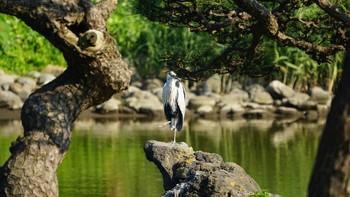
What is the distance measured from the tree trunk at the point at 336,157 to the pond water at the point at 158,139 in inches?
299

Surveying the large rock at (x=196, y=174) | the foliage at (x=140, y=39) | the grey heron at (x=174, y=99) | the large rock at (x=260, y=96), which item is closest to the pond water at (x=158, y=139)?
the large rock at (x=260, y=96)

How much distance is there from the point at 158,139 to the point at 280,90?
220 inches

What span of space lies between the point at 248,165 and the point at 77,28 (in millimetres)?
8198

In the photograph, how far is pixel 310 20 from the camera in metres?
8.34

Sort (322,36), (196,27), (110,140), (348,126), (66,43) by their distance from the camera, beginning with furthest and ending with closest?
(110,140) < (322,36) < (196,27) < (66,43) < (348,126)

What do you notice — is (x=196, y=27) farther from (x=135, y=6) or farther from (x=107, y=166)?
(x=107, y=166)

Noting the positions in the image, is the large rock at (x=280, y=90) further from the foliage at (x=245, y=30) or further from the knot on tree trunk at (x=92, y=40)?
the knot on tree trunk at (x=92, y=40)

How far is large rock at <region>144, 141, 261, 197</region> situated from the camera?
7527 mm

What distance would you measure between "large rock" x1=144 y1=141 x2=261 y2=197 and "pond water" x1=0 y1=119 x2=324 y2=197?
10.1 feet

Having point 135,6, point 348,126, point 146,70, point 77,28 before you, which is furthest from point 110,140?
point 348,126

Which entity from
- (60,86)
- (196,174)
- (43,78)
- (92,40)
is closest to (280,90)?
(43,78)

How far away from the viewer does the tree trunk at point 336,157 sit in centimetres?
433

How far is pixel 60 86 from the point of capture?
7078 millimetres

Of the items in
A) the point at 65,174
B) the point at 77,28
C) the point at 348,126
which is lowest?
the point at 65,174
